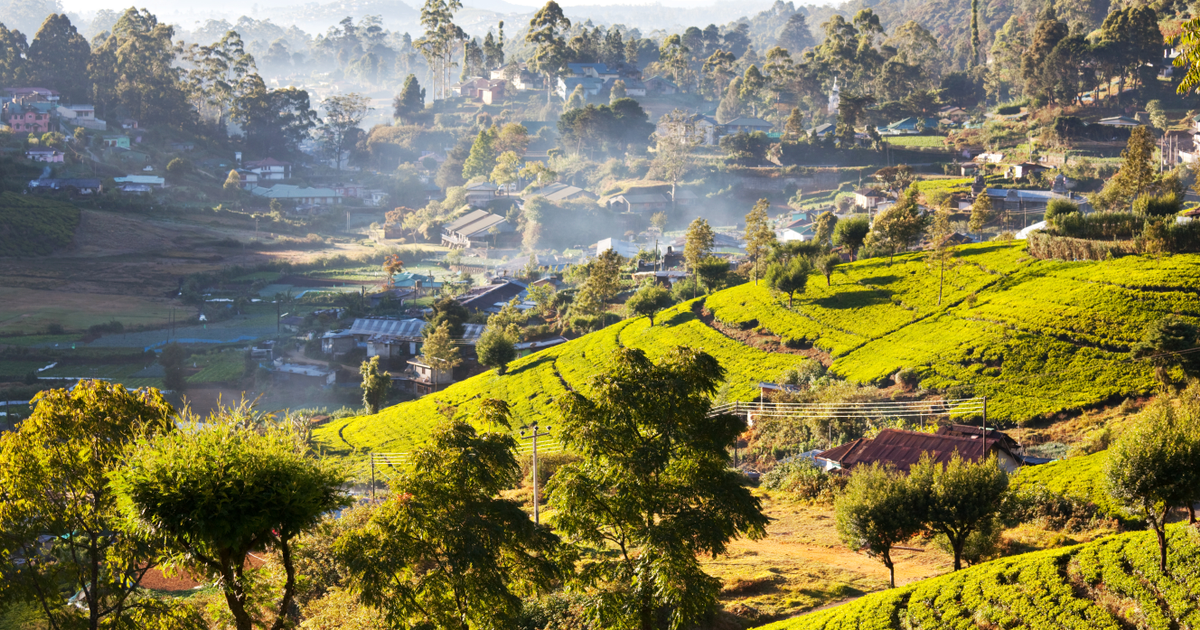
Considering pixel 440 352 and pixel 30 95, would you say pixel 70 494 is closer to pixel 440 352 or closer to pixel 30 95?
pixel 440 352

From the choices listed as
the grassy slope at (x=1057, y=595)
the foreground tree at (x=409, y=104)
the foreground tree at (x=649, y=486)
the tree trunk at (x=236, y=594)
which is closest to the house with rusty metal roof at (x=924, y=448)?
the grassy slope at (x=1057, y=595)

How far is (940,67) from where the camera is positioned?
462ft

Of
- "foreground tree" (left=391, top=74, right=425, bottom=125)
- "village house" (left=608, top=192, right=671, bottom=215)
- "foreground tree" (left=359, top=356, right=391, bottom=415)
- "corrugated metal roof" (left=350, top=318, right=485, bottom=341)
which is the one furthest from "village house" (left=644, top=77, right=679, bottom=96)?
"foreground tree" (left=359, top=356, right=391, bottom=415)

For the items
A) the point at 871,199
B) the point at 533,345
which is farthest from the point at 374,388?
the point at 871,199

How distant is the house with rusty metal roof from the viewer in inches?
1005

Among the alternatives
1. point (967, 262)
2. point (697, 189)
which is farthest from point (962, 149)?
point (967, 262)

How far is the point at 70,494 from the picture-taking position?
14719 millimetres

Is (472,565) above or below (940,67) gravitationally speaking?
below

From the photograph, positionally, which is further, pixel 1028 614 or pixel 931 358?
pixel 931 358

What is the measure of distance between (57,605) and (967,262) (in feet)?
134

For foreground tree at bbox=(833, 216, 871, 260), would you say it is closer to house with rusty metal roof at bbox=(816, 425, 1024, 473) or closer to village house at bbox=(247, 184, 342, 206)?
house with rusty metal roof at bbox=(816, 425, 1024, 473)

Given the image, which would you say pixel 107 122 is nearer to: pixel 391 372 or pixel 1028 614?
pixel 391 372

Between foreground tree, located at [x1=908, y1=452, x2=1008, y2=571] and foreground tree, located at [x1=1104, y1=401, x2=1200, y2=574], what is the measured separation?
2.35 metres

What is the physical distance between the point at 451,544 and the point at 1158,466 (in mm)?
12565
